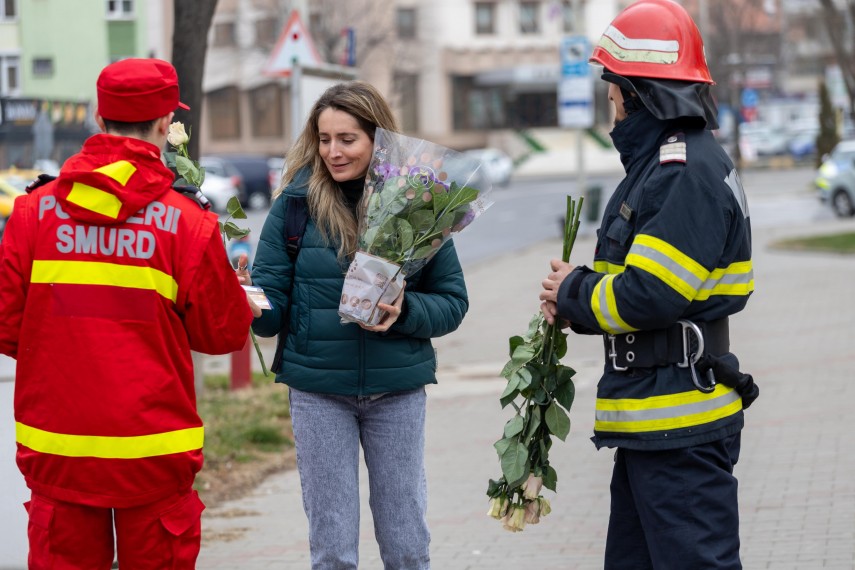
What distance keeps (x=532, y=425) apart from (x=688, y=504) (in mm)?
642

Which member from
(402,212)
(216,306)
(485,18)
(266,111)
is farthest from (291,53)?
(485,18)

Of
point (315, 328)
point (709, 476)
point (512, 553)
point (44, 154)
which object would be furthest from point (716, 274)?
point (44, 154)

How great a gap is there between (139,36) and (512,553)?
12003 mm

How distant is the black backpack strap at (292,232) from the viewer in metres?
4.36

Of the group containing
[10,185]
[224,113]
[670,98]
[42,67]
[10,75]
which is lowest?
[224,113]

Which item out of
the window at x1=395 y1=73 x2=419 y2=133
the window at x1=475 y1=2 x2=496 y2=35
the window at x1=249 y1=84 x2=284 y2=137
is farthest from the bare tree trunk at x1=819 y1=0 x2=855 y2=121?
the window at x1=475 y1=2 x2=496 y2=35

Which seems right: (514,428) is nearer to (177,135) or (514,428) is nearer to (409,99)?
(177,135)

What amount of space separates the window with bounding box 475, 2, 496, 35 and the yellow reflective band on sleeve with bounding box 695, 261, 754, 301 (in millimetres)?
66648

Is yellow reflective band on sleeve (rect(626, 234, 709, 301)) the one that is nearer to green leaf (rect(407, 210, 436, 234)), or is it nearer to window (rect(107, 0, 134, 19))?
green leaf (rect(407, 210, 436, 234))

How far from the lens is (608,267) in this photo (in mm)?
3797

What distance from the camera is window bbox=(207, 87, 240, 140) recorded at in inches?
2648

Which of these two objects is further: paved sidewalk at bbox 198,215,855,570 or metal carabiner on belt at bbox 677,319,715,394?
paved sidewalk at bbox 198,215,855,570

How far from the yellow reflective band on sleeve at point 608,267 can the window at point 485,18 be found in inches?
2618

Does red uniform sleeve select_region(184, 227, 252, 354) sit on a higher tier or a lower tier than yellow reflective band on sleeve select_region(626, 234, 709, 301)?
lower
